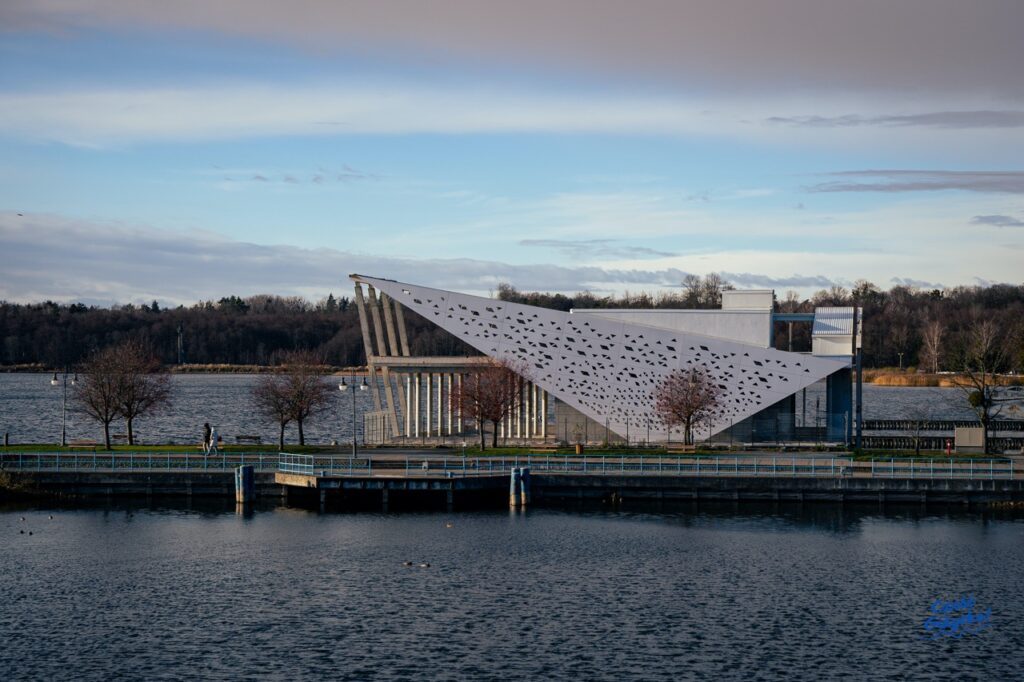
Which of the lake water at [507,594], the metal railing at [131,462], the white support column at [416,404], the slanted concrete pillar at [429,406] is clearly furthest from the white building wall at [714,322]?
the metal railing at [131,462]

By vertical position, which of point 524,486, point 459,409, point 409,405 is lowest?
point 524,486

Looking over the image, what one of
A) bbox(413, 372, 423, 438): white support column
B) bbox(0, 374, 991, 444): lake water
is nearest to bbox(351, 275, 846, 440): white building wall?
bbox(413, 372, 423, 438): white support column

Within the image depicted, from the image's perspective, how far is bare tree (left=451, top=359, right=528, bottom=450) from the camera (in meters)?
62.1

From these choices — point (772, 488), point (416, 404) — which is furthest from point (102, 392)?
point (772, 488)

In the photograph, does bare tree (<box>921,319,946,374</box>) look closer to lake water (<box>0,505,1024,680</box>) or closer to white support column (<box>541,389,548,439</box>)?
white support column (<box>541,389,548,439</box>)

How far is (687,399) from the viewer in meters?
60.5

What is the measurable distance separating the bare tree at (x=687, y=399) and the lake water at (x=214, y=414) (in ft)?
32.3

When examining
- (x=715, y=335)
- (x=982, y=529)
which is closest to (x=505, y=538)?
(x=982, y=529)

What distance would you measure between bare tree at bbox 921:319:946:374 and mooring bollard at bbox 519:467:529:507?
336ft

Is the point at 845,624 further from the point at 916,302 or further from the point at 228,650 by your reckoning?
the point at 916,302

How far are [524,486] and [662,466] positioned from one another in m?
6.63

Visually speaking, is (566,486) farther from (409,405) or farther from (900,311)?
(900,311)

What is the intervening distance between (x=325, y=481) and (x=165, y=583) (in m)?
14.5

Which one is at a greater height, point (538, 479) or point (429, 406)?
point (429, 406)
